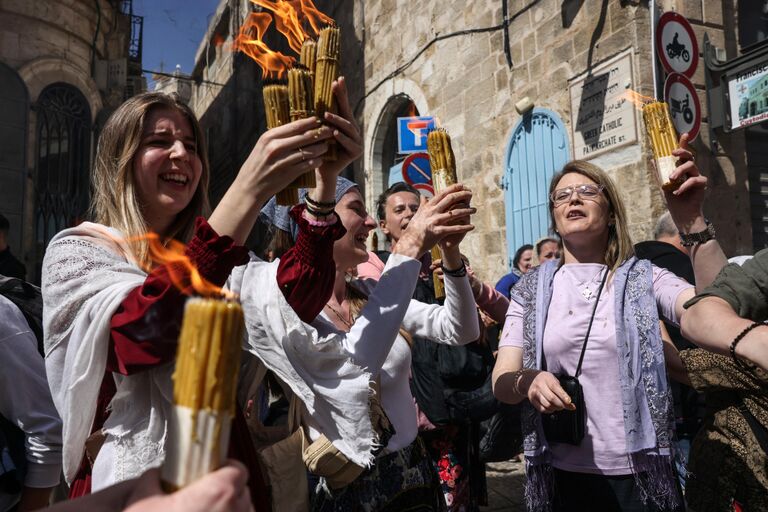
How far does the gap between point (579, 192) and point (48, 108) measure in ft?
38.6

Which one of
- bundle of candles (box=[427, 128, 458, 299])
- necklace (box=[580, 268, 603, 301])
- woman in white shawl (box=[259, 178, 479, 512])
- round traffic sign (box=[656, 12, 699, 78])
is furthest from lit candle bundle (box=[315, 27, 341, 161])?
round traffic sign (box=[656, 12, 699, 78])

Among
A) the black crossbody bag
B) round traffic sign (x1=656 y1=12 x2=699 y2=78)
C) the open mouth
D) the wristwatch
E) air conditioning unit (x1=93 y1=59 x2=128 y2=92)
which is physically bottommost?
the black crossbody bag

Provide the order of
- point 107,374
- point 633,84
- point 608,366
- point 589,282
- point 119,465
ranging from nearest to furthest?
1. point 119,465
2. point 107,374
3. point 608,366
4. point 589,282
5. point 633,84

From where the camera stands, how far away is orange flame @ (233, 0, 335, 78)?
6.15ft

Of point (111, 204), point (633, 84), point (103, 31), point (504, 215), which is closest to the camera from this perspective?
point (111, 204)

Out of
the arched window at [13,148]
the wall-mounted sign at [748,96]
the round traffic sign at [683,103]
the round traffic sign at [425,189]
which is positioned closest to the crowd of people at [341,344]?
the round traffic sign at [683,103]

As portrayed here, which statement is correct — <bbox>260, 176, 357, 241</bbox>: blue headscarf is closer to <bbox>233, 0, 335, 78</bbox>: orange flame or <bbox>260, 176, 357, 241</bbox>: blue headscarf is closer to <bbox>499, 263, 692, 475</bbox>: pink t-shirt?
<bbox>233, 0, 335, 78</bbox>: orange flame

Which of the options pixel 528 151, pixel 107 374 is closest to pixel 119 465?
pixel 107 374

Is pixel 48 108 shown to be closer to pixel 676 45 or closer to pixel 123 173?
pixel 676 45

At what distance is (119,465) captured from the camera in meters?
1.30

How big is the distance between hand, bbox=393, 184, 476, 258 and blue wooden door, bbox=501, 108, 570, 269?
4.77m

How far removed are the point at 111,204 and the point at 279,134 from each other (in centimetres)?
55

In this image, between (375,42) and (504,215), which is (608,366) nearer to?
(504,215)

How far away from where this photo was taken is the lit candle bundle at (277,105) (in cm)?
152
